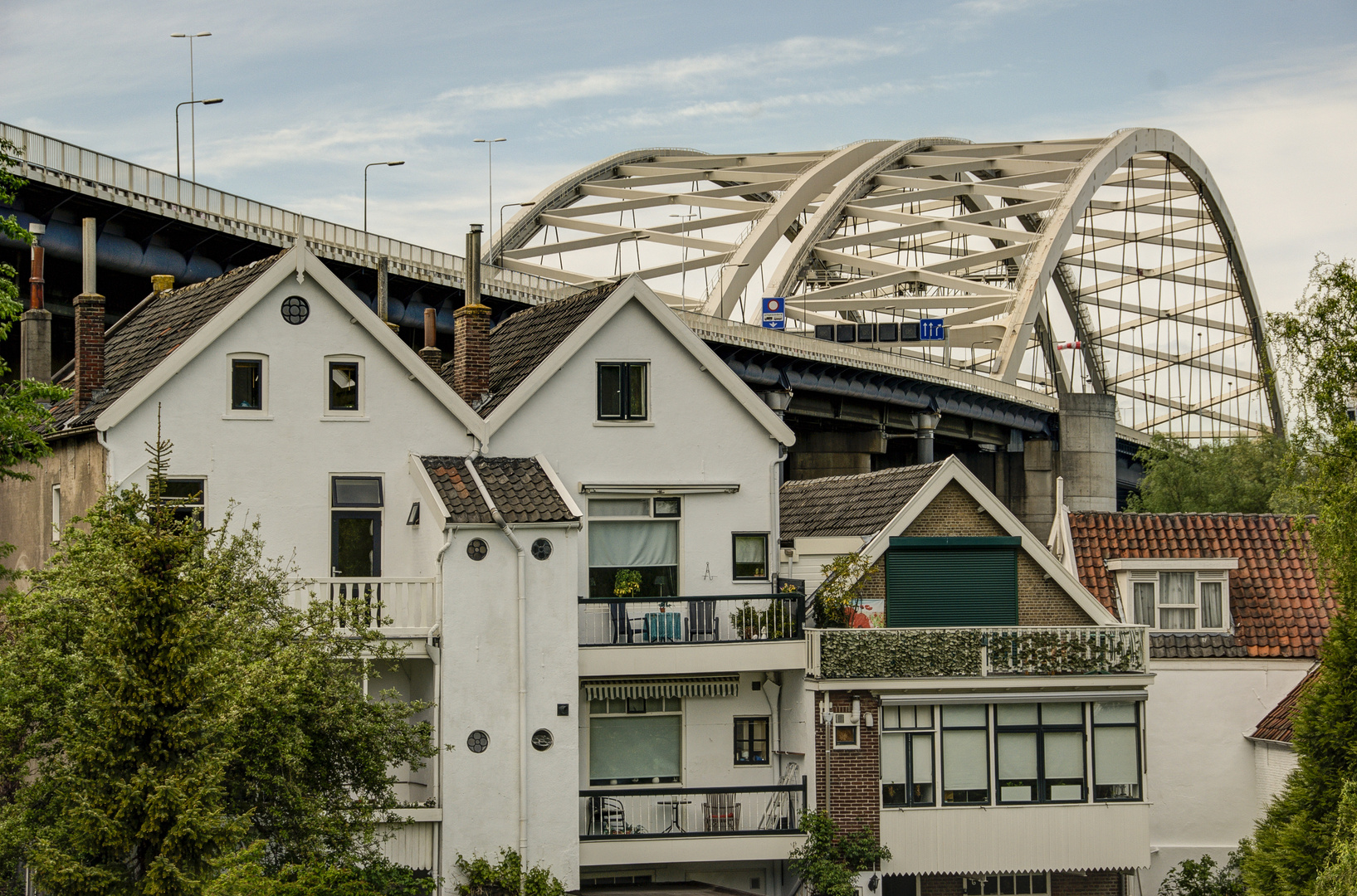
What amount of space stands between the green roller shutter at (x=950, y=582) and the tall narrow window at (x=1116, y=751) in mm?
2730

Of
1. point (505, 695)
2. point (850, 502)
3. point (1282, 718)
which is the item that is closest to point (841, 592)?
point (850, 502)

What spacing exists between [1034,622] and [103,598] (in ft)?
62.2

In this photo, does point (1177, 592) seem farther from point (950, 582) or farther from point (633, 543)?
point (633, 543)

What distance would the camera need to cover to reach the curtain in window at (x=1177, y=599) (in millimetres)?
32938

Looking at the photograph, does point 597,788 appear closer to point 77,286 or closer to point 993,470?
point 77,286

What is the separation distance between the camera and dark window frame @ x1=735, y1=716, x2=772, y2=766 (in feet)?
97.1

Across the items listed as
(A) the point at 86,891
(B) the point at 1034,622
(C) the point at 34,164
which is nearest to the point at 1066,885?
(B) the point at 1034,622

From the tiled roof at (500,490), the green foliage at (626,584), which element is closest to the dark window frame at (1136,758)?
the green foliage at (626,584)

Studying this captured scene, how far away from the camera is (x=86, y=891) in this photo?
1678 centimetres

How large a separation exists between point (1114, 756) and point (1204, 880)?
12.5ft

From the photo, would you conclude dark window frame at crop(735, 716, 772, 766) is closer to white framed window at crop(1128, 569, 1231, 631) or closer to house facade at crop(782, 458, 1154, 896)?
house facade at crop(782, 458, 1154, 896)

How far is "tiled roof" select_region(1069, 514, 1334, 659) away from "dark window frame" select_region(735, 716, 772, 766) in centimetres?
797

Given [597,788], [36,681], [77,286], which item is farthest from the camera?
[77,286]

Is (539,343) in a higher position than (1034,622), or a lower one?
higher
